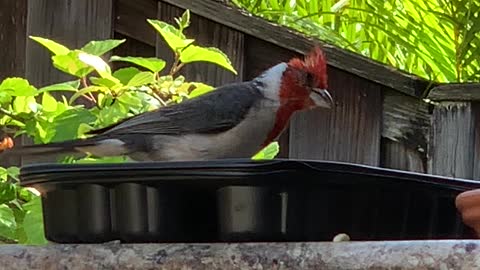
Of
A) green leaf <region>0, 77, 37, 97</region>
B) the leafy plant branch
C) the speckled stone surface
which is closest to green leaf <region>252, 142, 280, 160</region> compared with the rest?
the leafy plant branch

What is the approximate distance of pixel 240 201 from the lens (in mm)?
1369

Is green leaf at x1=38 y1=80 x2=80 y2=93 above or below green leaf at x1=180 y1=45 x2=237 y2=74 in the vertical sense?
below

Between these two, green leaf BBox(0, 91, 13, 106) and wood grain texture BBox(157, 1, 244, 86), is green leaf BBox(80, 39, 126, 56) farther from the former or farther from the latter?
wood grain texture BBox(157, 1, 244, 86)

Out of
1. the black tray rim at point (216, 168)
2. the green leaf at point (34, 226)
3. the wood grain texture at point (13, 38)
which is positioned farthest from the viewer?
the wood grain texture at point (13, 38)

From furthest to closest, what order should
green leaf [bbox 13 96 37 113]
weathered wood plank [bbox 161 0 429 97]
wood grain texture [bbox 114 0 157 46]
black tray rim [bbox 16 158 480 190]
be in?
wood grain texture [bbox 114 0 157 46] < green leaf [bbox 13 96 37 113] < weathered wood plank [bbox 161 0 429 97] < black tray rim [bbox 16 158 480 190]

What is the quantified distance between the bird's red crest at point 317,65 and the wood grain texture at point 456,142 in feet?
0.90

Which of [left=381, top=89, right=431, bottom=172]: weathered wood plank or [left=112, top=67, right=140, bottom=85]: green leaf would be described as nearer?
[left=381, top=89, right=431, bottom=172]: weathered wood plank

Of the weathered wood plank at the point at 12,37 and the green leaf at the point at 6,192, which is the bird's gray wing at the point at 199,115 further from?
the weathered wood plank at the point at 12,37

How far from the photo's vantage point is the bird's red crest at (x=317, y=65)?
7.75 feet

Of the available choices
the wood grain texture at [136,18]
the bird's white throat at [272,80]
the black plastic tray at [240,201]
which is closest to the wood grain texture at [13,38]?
the wood grain texture at [136,18]

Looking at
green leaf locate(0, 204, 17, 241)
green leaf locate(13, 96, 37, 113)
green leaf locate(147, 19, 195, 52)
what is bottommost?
green leaf locate(0, 204, 17, 241)

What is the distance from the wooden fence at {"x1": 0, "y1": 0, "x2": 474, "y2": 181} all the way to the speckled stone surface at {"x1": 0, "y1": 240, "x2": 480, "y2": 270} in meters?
1.00

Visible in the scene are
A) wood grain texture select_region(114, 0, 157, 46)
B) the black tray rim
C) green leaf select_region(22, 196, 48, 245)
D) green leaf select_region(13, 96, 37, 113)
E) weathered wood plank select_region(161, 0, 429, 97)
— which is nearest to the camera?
the black tray rim

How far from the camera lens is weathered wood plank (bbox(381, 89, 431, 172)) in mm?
2266
